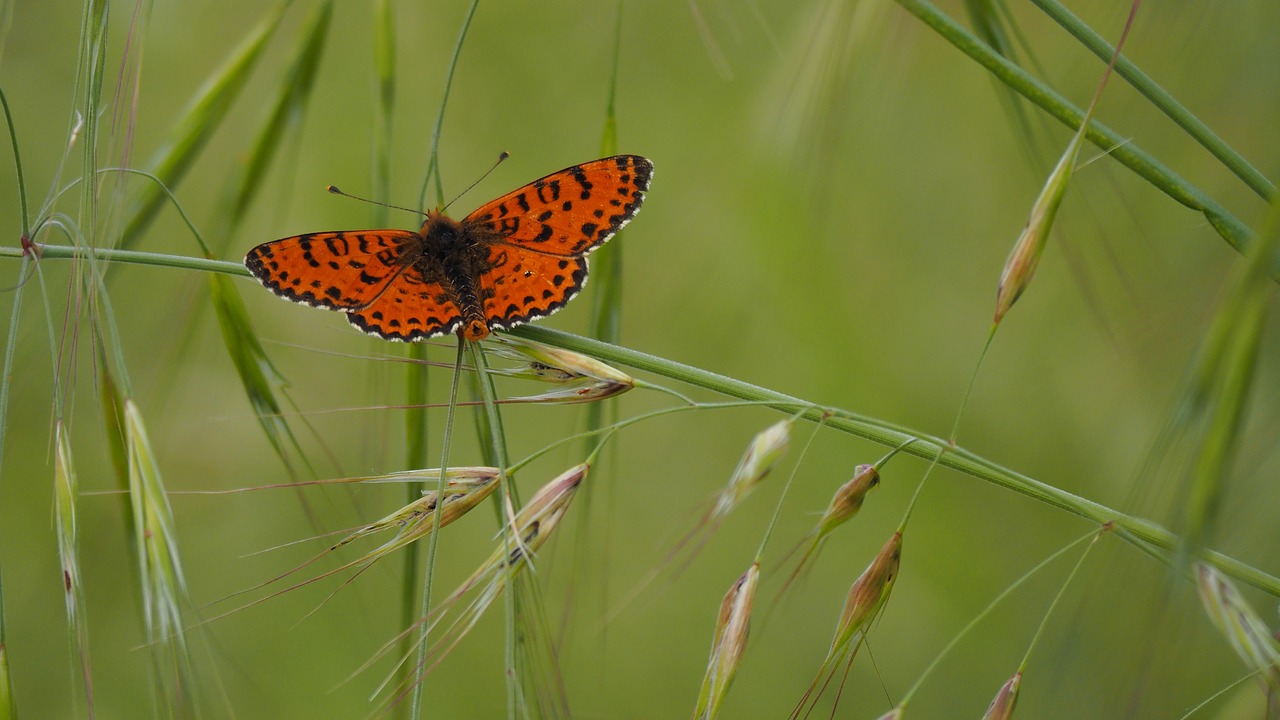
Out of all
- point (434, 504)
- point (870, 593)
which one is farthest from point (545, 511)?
point (870, 593)

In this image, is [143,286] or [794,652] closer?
[794,652]

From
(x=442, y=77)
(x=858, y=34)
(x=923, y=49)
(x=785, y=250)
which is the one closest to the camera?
(x=858, y=34)

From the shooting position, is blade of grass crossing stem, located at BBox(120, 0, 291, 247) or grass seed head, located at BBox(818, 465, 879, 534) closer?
grass seed head, located at BBox(818, 465, 879, 534)

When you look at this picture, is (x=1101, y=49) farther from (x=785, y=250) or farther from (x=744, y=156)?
(x=744, y=156)

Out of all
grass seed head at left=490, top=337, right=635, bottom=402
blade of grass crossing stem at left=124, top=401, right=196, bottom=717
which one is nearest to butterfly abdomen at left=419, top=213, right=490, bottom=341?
grass seed head at left=490, top=337, right=635, bottom=402

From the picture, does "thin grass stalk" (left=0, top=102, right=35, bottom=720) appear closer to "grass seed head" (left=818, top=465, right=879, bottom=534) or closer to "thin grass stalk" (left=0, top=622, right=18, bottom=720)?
"thin grass stalk" (left=0, top=622, right=18, bottom=720)

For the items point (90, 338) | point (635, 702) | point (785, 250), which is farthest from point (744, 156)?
point (90, 338)
